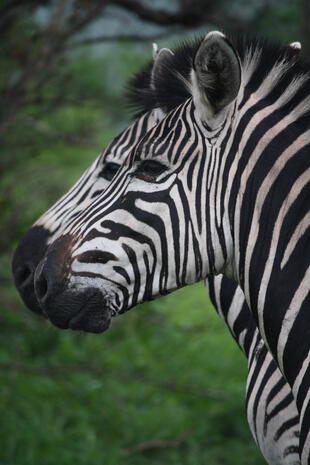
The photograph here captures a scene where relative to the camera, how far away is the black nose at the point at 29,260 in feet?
13.5

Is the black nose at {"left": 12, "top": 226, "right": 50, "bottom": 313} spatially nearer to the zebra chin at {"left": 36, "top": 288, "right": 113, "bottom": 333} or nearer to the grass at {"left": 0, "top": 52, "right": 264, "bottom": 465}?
the zebra chin at {"left": 36, "top": 288, "right": 113, "bottom": 333}

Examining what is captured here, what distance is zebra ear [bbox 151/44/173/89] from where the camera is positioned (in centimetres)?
334

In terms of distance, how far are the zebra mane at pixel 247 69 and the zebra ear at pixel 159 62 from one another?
14 mm

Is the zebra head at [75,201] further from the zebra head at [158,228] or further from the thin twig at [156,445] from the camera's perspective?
the thin twig at [156,445]

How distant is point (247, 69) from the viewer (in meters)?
2.96

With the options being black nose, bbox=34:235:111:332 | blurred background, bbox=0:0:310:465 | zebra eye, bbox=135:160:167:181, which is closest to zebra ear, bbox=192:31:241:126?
zebra eye, bbox=135:160:167:181

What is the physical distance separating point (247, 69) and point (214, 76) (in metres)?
0.19

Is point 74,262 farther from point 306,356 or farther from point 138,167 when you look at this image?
point 306,356

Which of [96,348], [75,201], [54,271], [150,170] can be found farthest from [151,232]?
[96,348]

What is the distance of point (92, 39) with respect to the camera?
7324 mm

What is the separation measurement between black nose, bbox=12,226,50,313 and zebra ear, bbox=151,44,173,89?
3.36ft

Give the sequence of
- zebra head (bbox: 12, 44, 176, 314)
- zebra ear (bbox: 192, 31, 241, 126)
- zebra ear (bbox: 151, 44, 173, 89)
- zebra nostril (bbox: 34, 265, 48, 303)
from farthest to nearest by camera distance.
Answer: zebra head (bbox: 12, 44, 176, 314), zebra ear (bbox: 151, 44, 173, 89), zebra nostril (bbox: 34, 265, 48, 303), zebra ear (bbox: 192, 31, 241, 126)

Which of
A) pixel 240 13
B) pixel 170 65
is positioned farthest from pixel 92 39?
pixel 170 65

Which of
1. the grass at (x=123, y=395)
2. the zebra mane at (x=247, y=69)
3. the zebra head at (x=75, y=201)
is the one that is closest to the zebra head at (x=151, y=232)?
the zebra mane at (x=247, y=69)
